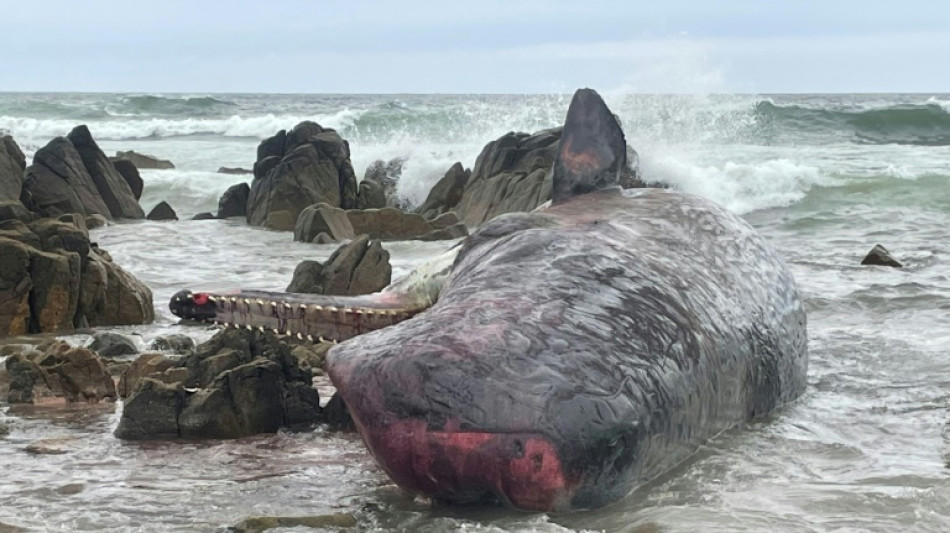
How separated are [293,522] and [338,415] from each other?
4.97ft

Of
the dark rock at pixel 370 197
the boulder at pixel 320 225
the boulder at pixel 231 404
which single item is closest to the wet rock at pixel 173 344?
the boulder at pixel 231 404

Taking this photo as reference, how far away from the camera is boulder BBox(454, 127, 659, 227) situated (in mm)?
18094

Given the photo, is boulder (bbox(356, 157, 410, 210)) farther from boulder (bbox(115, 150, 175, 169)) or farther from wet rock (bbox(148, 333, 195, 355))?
wet rock (bbox(148, 333, 195, 355))

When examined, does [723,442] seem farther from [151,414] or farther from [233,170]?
[233,170]

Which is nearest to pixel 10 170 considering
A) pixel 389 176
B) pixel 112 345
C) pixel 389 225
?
pixel 389 225

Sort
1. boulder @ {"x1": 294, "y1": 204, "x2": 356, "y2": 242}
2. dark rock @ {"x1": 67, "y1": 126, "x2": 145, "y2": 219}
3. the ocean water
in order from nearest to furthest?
the ocean water, boulder @ {"x1": 294, "y1": 204, "x2": 356, "y2": 242}, dark rock @ {"x1": 67, "y1": 126, "x2": 145, "y2": 219}

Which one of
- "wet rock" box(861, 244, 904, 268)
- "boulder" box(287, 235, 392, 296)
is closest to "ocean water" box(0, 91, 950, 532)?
"wet rock" box(861, 244, 904, 268)

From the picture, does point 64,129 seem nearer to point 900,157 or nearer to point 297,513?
point 900,157

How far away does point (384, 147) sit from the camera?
1085 inches

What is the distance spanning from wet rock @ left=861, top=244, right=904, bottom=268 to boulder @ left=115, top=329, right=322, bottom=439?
7.34 metres

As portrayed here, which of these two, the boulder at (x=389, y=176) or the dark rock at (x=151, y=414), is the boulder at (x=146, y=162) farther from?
the dark rock at (x=151, y=414)

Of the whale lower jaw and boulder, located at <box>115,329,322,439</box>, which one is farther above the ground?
the whale lower jaw

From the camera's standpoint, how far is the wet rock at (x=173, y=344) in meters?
7.38

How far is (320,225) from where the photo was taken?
15625mm
